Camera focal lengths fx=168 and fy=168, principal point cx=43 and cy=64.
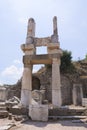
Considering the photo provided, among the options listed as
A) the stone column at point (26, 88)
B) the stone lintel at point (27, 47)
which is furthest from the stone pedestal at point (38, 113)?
the stone lintel at point (27, 47)

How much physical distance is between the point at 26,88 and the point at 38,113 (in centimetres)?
298

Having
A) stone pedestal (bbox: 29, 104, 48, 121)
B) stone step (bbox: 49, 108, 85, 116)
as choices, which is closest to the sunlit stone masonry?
stone step (bbox: 49, 108, 85, 116)

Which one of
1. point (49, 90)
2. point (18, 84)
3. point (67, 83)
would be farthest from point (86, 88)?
point (18, 84)

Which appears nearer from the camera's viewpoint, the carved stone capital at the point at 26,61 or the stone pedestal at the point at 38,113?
the stone pedestal at the point at 38,113

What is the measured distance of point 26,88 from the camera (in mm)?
11594

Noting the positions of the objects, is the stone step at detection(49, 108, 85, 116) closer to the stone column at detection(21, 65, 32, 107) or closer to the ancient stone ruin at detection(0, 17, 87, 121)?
the ancient stone ruin at detection(0, 17, 87, 121)

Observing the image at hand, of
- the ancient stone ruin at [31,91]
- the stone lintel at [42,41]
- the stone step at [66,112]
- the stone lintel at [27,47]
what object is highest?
the stone lintel at [42,41]

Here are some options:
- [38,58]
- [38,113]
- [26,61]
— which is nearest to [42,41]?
[38,58]

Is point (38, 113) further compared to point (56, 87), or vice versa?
point (56, 87)

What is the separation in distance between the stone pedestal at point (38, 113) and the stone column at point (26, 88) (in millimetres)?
2108

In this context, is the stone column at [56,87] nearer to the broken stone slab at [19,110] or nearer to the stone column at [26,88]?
the stone column at [26,88]

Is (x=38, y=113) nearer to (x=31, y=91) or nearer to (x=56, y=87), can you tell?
(x=56, y=87)

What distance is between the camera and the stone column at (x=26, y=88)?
1125 cm

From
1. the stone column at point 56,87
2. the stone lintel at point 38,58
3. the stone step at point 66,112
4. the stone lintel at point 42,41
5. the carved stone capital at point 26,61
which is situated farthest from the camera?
the stone lintel at point 42,41
